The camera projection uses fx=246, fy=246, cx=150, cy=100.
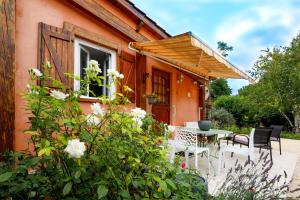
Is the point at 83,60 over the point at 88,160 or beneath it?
over

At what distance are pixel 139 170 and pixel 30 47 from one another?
10.1 feet

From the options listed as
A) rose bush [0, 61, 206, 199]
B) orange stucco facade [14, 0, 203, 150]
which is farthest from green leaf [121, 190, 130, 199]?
orange stucco facade [14, 0, 203, 150]

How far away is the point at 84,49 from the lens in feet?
17.5

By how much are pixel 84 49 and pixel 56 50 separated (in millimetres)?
976

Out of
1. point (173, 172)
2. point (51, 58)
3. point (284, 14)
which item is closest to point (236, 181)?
point (173, 172)

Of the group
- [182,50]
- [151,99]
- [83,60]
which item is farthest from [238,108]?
[83,60]

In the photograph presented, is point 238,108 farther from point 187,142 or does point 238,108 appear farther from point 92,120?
point 92,120

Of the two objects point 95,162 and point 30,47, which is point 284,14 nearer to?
point 30,47

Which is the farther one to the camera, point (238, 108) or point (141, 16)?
point (238, 108)

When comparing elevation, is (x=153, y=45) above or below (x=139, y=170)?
above

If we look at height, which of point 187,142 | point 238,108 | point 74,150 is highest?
point 238,108

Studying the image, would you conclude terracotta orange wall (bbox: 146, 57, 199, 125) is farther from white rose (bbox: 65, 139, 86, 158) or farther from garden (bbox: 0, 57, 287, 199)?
white rose (bbox: 65, 139, 86, 158)

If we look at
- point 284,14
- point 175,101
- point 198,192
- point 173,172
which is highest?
point 284,14

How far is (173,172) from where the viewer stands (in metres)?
2.45
